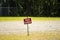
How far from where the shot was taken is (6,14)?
9.95 metres

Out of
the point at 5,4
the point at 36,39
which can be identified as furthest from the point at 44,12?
the point at 36,39

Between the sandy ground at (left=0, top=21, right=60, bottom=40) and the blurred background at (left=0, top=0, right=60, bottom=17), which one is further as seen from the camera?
the blurred background at (left=0, top=0, right=60, bottom=17)

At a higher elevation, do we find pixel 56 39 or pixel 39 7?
pixel 39 7

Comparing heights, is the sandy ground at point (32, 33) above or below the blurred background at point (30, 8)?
below

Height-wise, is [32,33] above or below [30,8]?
below

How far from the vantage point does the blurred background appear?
9961 millimetres

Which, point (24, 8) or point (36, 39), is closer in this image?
point (36, 39)

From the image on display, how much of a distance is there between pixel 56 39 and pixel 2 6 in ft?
19.4

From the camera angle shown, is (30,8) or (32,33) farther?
(30,8)

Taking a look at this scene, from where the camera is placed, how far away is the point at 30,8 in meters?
10.1

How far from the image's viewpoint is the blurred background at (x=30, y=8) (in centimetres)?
996

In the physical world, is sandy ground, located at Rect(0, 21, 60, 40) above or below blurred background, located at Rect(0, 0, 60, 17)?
below

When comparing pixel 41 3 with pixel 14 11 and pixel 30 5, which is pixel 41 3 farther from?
pixel 14 11

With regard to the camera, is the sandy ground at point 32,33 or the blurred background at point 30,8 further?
the blurred background at point 30,8
